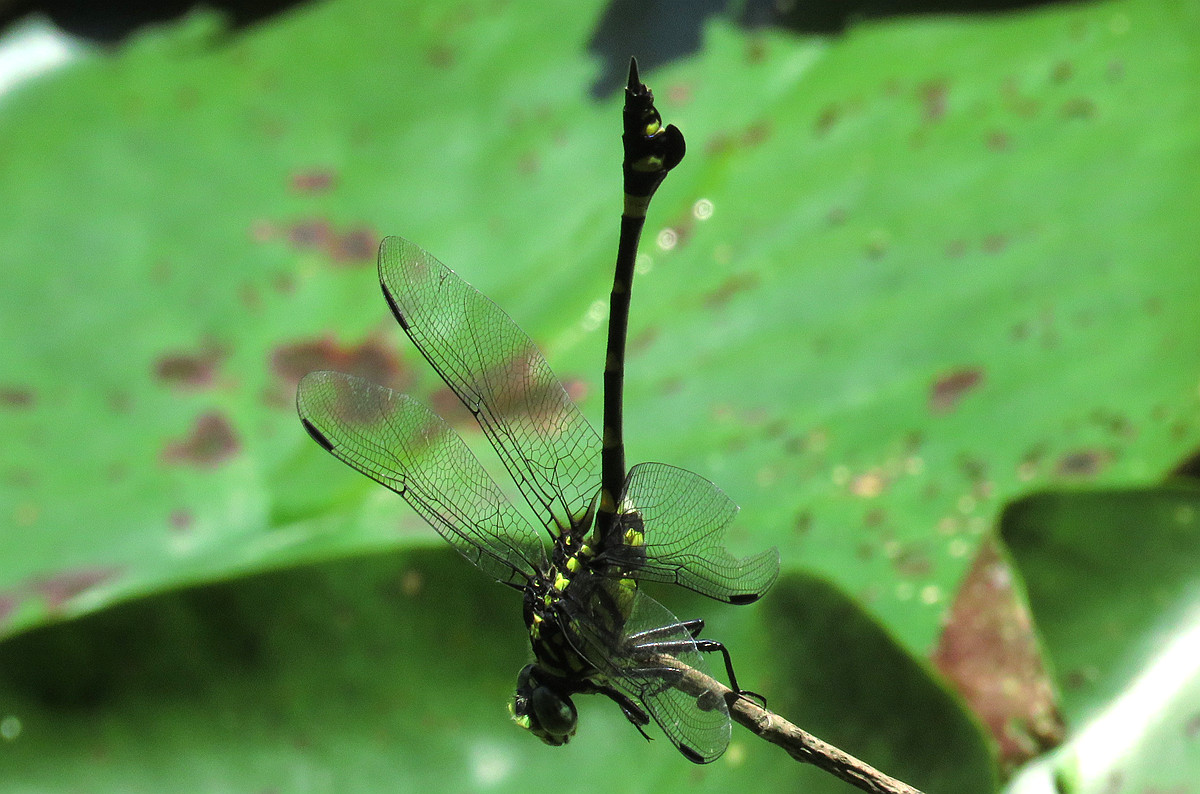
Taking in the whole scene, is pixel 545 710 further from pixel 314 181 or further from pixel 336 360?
pixel 314 181

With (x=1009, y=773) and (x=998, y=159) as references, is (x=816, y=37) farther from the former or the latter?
(x=1009, y=773)

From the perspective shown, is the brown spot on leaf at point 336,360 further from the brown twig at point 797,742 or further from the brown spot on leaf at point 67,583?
the brown twig at point 797,742

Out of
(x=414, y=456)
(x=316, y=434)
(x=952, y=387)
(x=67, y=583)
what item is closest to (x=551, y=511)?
(x=414, y=456)

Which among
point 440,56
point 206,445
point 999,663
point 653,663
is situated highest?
point 440,56

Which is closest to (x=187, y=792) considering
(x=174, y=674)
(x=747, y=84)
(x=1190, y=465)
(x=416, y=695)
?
(x=174, y=674)

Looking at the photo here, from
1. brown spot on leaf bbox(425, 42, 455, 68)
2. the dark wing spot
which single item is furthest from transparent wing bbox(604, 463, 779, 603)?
brown spot on leaf bbox(425, 42, 455, 68)

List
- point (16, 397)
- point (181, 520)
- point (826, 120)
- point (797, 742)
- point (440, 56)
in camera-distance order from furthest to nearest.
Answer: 1. point (440, 56)
2. point (826, 120)
3. point (16, 397)
4. point (181, 520)
5. point (797, 742)

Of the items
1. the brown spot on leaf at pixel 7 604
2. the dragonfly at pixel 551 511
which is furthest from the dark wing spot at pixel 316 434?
the brown spot on leaf at pixel 7 604
